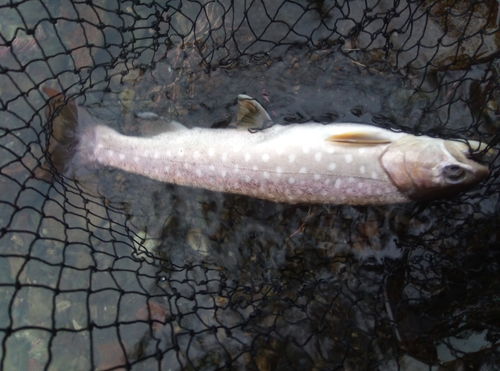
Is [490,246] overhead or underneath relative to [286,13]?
underneath

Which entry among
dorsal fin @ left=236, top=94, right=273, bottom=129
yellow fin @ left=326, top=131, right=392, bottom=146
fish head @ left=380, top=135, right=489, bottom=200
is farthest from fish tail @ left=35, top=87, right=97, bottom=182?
fish head @ left=380, top=135, right=489, bottom=200

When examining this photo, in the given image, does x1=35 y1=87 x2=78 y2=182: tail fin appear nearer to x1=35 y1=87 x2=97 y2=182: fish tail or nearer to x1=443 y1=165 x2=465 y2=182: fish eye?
x1=35 y1=87 x2=97 y2=182: fish tail

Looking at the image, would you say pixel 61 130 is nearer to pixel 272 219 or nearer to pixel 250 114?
pixel 250 114

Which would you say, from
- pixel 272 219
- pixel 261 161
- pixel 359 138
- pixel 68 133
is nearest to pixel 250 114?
pixel 261 161

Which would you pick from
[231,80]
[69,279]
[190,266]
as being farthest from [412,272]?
[69,279]

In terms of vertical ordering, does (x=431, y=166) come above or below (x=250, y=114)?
above

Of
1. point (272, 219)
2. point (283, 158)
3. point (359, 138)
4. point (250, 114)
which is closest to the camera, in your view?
point (359, 138)

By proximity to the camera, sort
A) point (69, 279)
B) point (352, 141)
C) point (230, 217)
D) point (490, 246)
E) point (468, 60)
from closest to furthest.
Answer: point (352, 141) → point (490, 246) → point (468, 60) → point (230, 217) → point (69, 279)

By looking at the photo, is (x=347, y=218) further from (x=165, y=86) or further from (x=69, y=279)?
(x=69, y=279)
